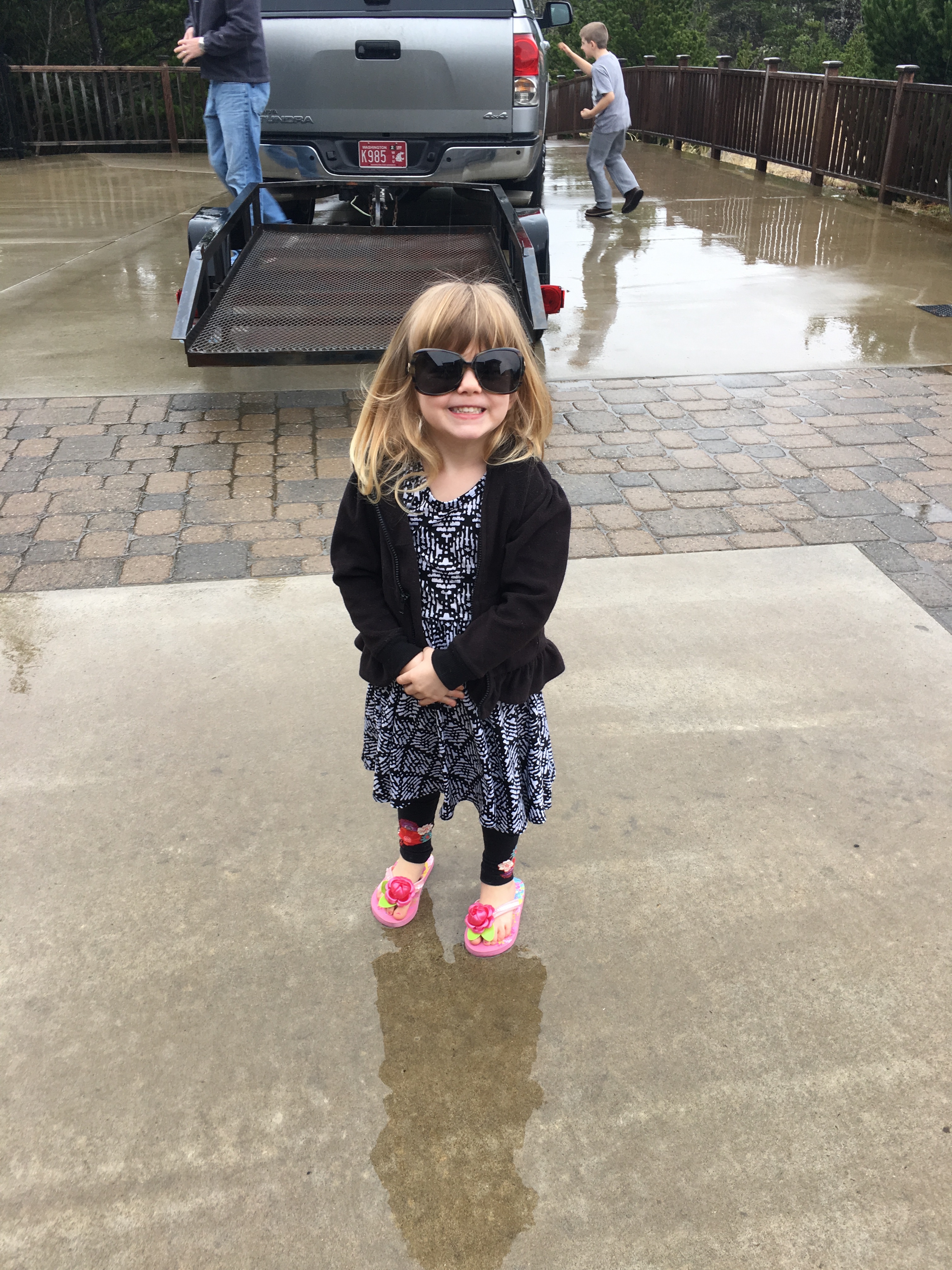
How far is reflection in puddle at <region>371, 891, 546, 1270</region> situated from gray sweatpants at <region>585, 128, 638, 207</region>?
9.15 metres

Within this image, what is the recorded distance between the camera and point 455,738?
2.16 metres

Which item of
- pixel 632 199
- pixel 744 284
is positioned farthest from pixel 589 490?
pixel 632 199

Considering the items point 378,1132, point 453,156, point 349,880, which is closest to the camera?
point 378,1132

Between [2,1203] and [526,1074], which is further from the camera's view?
[526,1074]

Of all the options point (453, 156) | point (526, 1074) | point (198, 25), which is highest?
point (198, 25)

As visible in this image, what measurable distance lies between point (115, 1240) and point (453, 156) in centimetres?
615

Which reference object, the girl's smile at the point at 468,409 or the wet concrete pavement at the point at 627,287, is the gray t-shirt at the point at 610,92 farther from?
the girl's smile at the point at 468,409

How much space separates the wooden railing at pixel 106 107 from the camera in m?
14.9

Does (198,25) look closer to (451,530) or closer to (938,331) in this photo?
(938,331)

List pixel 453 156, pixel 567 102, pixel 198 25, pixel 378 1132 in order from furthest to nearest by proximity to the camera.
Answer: pixel 567 102 < pixel 453 156 < pixel 198 25 < pixel 378 1132

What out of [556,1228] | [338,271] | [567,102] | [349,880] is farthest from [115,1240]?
[567,102]

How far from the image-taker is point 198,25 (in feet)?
19.6

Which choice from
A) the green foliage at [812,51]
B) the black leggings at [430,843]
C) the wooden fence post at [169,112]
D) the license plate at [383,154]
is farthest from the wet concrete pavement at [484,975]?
the green foliage at [812,51]

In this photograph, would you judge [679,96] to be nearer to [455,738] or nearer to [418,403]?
[418,403]
